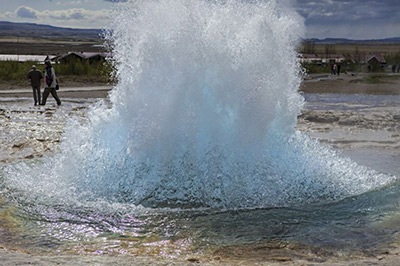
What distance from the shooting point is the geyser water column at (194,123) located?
20.5 feet

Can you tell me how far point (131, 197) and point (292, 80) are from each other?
2586 millimetres

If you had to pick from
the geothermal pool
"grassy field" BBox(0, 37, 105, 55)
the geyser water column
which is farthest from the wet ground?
"grassy field" BBox(0, 37, 105, 55)

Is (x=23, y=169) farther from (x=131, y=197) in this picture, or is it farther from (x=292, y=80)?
(x=292, y=80)

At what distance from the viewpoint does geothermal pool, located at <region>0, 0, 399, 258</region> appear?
18.9 feet

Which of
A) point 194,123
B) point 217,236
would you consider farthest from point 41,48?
point 217,236

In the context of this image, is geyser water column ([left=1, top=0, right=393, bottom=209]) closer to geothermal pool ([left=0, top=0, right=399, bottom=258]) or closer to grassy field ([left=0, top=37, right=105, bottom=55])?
geothermal pool ([left=0, top=0, right=399, bottom=258])

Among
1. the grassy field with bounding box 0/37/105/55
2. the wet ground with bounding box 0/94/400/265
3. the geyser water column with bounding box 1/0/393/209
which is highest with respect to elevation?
the grassy field with bounding box 0/37/105/55

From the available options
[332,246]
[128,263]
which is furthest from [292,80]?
[128,263]

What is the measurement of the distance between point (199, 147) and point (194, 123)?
0.96ft

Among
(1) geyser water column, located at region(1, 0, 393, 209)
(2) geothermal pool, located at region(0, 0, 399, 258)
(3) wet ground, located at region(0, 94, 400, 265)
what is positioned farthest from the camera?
(1) geyser water column, located at region(1, 0, 393, 209)

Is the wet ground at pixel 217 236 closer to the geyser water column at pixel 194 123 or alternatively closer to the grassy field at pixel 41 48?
the geyser water column at pixel 194 123

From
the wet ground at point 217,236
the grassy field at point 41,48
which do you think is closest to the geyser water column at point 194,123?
the wet ground at point 217,236

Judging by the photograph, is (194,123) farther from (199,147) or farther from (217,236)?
Result: (217,236)

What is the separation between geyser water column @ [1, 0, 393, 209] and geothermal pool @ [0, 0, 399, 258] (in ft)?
0.04
